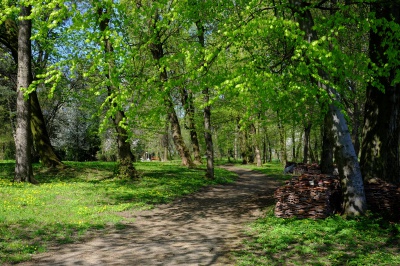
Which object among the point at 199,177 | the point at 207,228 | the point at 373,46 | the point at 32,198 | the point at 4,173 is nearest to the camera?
the point at 207,228

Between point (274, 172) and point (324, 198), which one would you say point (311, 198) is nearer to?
point (324, 198)

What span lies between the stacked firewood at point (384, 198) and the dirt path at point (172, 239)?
383cm

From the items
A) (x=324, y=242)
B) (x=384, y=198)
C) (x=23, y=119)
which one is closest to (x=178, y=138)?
(x=23, y=119)

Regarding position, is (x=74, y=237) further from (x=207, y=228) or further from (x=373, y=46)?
(x=373, y=46)

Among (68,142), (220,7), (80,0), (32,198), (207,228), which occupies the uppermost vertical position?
(80,0)

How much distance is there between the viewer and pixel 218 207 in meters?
14.0

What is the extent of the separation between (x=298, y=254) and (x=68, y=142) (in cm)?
3970

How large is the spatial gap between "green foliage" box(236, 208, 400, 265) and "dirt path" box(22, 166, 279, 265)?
627mm

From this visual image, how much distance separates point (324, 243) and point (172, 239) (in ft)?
13.2

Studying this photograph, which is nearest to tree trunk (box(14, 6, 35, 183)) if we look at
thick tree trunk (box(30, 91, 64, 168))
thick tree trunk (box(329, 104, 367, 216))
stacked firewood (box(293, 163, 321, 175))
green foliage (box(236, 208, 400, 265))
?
thick tree trunk (box(30, 91, 64, 168))

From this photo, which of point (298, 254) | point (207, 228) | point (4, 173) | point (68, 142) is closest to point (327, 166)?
point (207, 228)

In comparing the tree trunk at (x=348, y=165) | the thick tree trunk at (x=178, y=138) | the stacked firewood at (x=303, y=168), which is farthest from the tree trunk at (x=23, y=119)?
the stacked firewood at (x=303, y=168)

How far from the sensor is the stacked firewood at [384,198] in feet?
32.9

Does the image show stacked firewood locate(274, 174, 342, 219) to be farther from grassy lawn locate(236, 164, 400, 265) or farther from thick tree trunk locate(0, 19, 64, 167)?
thick tree trunk locate(0, 19, 64, 167)
